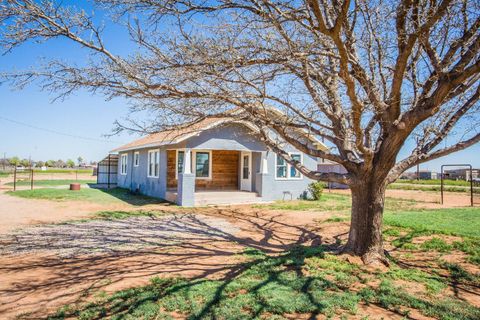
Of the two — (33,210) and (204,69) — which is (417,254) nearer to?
(204,69)

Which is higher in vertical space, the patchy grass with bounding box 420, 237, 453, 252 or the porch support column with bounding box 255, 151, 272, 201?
the porch support column with bounding box 255, 151, 272, 201

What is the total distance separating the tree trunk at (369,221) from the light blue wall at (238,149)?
839cm

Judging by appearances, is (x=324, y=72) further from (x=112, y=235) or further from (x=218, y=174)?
(x=218, y=174)

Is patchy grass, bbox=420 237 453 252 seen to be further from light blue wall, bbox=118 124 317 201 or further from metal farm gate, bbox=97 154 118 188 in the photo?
metal farm gate, bbox=97 154 118 188

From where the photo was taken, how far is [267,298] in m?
4.34

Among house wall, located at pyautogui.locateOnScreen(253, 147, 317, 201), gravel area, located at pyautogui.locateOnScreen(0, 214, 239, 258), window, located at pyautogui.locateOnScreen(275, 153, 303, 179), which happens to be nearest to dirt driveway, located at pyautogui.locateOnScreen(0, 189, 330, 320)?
gravel area, located at pyautogui.locateOnScreen(0, 214, 239, 258)

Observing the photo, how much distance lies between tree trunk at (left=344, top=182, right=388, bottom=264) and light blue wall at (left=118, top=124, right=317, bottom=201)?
8391mm

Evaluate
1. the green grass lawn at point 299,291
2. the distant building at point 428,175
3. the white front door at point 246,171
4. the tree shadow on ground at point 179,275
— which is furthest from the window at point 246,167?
the distant building at point 428,175

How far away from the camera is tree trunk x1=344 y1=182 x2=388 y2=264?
20.2ft

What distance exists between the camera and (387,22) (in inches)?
228

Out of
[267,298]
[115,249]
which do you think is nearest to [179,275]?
[267,298]

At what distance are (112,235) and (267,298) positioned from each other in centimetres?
572

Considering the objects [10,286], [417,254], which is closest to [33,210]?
A: [10,286]

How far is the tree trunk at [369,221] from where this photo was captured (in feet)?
20.2
